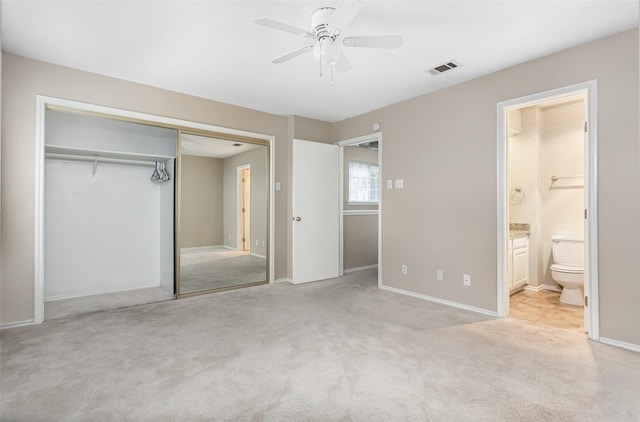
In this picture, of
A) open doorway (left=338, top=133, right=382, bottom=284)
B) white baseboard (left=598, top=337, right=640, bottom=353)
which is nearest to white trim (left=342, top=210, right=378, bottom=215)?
open doorway (left=338, top=133, right=382, bottom=284)

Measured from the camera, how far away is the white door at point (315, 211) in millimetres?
4660

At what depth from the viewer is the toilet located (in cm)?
357

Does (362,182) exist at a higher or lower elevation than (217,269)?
higher

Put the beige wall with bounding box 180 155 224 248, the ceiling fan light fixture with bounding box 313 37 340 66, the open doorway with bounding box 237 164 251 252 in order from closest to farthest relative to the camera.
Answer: the ceiling fan light fixture with bounding box 313 37 340 66
the beige wall with bounding box 180 155 224 248
the open doorway with bounding box 237 164 251 252

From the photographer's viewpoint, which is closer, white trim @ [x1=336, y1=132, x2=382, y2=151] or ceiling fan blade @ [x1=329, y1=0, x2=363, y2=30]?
ceiling fan blade @ [x1=329, y1=0, x2=363, y2=30]

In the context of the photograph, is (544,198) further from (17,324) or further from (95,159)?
(17,324)

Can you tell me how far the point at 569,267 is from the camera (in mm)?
3672

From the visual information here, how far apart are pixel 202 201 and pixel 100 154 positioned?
1437 millimetres

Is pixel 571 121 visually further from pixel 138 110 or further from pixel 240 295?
pixel 138 110

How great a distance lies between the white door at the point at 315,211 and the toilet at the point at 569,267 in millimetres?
2891

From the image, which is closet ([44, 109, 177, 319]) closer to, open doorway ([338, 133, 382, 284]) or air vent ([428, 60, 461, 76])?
open doorway ([338, 133, 382, 284])

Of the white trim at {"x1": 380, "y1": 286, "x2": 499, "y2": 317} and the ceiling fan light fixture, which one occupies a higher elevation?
the ceiling fan light fixture

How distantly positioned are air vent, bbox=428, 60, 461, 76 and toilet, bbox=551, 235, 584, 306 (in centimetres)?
260

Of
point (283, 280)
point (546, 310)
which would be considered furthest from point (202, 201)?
point (546, 310)
